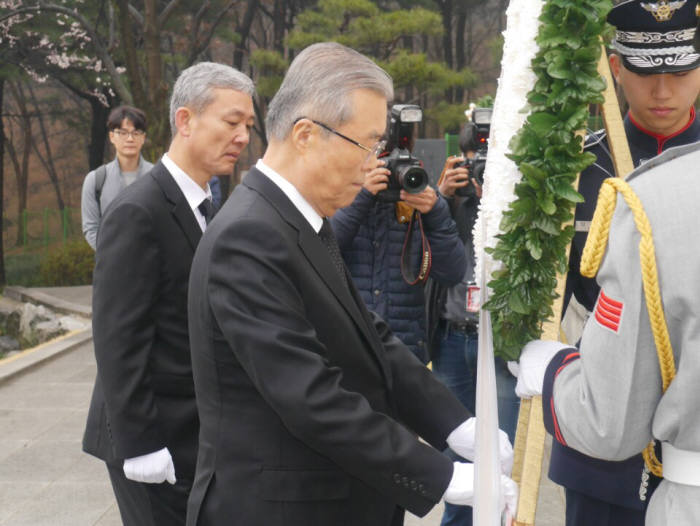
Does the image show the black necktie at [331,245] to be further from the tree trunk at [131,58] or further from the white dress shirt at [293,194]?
the tree trunk at [131,58]

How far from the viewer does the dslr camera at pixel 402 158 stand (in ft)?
11.6

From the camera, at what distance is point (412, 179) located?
3.53 metres

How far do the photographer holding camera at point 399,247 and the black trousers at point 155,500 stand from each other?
119 centimetres

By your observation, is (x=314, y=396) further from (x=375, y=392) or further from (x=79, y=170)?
(x=79, y=170)

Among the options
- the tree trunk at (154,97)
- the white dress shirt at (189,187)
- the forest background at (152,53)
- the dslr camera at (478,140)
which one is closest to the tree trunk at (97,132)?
the forest background at (152,53)

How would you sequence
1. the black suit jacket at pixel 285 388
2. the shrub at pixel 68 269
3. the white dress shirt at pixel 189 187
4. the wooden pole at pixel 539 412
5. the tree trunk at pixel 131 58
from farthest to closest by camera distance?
the shrub at pixel 68 269, the tree trunk at pixel 131 58, the white dress shirt at pixel 189 187, the wooden pole at pixel 539 412, the black suit jacket at pixel 285 388

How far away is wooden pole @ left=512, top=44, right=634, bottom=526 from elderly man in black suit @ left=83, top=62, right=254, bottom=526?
1.07 m

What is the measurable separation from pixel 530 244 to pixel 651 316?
705mm

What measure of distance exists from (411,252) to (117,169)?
146 inches

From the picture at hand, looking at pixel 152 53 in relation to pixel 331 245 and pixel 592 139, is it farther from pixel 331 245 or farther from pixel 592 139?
pixel 331 245

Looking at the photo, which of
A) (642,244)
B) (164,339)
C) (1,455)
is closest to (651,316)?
(642,244)

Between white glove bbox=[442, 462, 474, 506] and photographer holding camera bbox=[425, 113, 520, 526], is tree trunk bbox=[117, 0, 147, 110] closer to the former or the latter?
photographer holding camera bbox=[425, 113, 520, 526]

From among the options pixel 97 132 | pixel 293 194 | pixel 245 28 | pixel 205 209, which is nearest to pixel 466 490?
pixel 293 194

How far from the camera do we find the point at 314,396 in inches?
70.7
